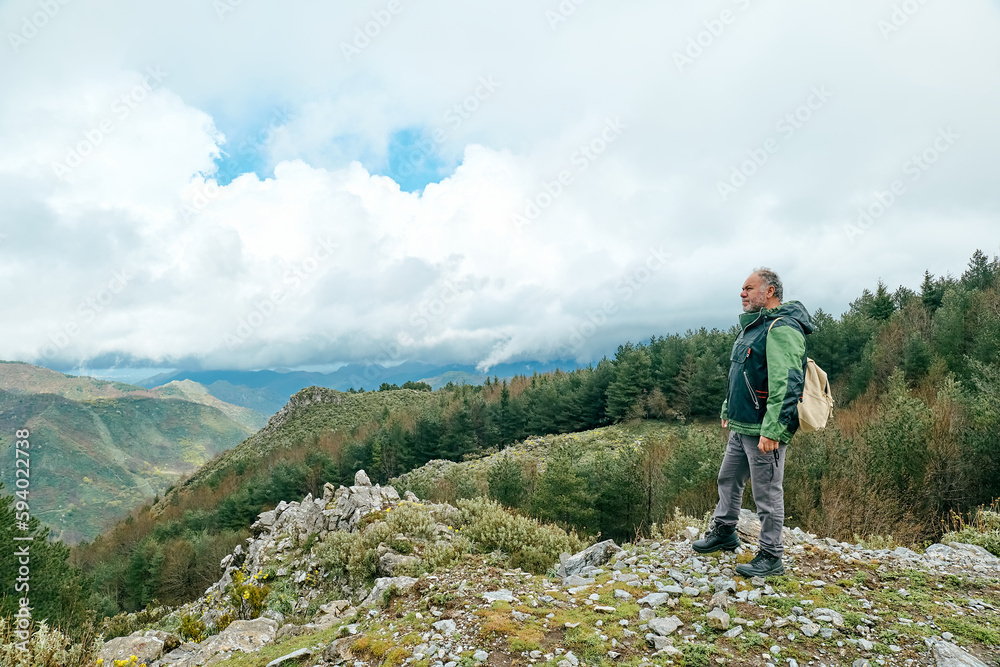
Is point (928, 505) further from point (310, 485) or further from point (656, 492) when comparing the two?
point (310, 485)

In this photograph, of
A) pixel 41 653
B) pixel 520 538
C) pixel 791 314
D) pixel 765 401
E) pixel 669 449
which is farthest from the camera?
pixel 669 449

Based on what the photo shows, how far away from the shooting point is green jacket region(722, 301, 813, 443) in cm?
503

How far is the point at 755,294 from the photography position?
18.5 ft

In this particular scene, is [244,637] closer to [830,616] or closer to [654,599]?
[654,599]

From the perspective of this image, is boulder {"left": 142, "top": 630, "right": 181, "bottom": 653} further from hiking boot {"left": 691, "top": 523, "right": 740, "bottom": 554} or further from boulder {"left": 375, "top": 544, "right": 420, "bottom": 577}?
hiking boot {"left": 691, "top": 523, "right": 740, "bottom": 554}

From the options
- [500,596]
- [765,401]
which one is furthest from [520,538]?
[765,401]

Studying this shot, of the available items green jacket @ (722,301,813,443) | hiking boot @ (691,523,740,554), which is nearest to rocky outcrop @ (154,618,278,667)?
hiking boot @ (691,523,740,554)

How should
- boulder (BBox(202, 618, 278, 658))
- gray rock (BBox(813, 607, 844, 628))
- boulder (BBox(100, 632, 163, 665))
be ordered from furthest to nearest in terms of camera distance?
boulder (BBox(100, 632, 163, 665)) < boulder (BBox(202, 618, 278, 658)) < gray rock (BBox(813, 607, 844, 628))

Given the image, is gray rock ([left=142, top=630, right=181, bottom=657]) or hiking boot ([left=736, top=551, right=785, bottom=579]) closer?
hiking boot ([left=736, top=551, right=785, bottom=579])

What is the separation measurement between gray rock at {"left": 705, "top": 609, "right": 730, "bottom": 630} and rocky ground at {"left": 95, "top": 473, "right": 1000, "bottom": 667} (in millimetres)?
20

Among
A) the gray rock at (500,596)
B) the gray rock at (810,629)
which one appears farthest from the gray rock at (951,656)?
the gray rock at (500,596)

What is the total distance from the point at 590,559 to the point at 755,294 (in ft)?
15.9

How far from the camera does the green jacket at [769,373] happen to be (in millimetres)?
5031

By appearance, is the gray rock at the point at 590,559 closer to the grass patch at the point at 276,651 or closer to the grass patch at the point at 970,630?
the grass patch at the point at 276,651
